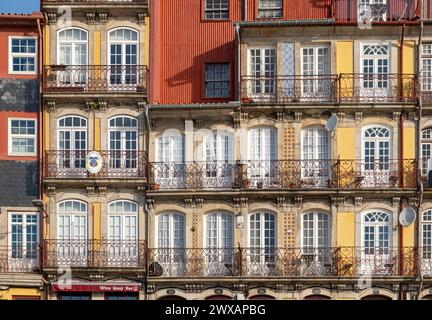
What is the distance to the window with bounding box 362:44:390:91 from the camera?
114 feet

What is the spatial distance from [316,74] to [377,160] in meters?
3.84

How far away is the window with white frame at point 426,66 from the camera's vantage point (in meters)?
34.7

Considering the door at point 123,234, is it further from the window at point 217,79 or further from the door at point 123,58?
the window at point 217,79

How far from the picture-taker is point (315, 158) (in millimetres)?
34438

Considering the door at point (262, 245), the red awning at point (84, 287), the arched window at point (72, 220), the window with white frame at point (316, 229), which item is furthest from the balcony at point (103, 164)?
the window with white frame at point (316, 229)

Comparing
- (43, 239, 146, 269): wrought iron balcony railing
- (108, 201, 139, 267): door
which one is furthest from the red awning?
(108, 201, 139, 267): door

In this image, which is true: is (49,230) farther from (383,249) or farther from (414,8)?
(414,8)

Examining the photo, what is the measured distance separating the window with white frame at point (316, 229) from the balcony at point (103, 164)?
6.11m

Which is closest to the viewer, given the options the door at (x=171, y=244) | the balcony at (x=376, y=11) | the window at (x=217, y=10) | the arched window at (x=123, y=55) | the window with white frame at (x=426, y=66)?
the door at (x=171, y=244)

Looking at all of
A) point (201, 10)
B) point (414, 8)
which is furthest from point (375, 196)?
point (201, 10)

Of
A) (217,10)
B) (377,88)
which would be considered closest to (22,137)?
(217,10)

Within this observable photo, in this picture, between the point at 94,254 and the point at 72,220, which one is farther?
the point at 72,220

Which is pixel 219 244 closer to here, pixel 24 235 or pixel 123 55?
pixel 24 235

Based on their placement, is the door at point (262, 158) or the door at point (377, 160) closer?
the door at point (377, 160)
